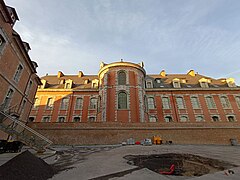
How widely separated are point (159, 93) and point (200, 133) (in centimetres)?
1019

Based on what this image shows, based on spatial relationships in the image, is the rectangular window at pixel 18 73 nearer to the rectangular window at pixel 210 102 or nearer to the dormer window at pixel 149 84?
the dormer window at pixel 149 84

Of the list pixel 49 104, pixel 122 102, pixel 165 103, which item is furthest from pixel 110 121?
pixel 49 104

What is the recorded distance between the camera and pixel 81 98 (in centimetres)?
2472

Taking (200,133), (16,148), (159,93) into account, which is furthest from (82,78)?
(200,133)

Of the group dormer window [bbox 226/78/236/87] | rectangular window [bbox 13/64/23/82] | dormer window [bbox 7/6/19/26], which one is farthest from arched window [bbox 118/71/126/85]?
dormer window [bbox 226/78/236/87]

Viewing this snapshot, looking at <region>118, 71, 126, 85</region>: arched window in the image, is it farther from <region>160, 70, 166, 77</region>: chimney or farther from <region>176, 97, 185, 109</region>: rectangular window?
<region>160, 70, 166, 77</region>: chimney

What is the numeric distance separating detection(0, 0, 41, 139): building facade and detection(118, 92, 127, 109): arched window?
37.6ft

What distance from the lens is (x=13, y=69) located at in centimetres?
1209

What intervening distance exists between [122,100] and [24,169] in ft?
52.9

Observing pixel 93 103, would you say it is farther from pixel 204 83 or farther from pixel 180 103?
pixel 204 83

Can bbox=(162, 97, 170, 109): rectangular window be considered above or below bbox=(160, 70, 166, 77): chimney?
below

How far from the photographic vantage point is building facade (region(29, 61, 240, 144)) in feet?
50.9

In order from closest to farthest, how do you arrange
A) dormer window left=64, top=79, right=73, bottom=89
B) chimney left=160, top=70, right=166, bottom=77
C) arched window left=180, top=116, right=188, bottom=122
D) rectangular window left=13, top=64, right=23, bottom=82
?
rectangular window left=13, top=64, right=23, bottom=82, arched window left=180, top=116, right=188, bottom=122, dormer window left=64, top=79, right=73, bottom=89, chimney left=160, top=70, right=166, bottom=77

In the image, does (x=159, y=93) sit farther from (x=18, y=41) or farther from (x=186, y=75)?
(x=18, y=41)
